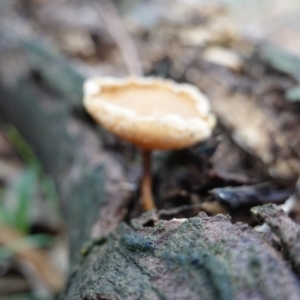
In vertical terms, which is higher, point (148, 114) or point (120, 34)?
point (120, 34)

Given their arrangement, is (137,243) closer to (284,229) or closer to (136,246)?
(136,246)

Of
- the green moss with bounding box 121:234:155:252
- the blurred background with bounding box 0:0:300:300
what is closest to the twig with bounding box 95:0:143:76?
the blurred background with bounding box 0:0:300:300

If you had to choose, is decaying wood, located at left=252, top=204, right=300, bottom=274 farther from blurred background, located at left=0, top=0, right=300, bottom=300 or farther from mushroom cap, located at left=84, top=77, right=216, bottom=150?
blurred background, located at left=0, top=0, right=300, bottom=300

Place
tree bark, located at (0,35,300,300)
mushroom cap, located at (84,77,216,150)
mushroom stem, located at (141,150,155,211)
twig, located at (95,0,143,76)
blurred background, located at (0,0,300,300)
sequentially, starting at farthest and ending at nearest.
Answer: twig, located at (95,0,143,76)
blurred background, located at (0,0,300,300)
mushroom stem, located at (141,150,155,211)
mushroom cap, located at (84,77,216,150)
tree bark, located at (0,35,300,300)

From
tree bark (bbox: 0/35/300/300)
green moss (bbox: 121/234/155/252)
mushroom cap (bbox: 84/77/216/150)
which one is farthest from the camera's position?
mushroom cap (bbox: 84/77/216/150)

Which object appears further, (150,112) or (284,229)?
(150,112)

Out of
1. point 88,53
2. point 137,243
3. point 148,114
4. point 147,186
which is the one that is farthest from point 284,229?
point 88,53

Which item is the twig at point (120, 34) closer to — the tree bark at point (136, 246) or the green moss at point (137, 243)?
the tree bark at point (136, 246)

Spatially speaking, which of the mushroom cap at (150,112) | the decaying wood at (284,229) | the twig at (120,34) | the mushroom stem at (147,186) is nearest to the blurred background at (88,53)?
the twig at (120,34)
